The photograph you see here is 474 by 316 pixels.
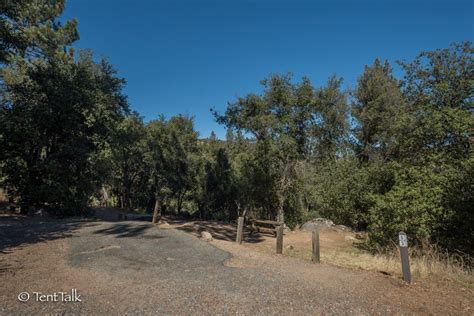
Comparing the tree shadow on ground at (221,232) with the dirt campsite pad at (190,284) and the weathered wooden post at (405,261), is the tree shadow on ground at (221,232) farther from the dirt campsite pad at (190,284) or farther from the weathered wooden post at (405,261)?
the weathered wooden post at (405,261)

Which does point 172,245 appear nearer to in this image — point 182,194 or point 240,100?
point 240,100

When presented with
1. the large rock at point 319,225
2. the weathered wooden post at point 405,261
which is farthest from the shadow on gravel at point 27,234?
the large rock at point 319,225

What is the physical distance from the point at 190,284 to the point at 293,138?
1173 centimetres

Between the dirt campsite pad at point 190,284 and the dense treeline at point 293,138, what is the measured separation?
4.55 m

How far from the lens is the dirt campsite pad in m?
3.76

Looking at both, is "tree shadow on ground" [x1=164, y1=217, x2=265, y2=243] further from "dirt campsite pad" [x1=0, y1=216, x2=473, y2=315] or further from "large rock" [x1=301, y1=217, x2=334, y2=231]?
"dirt campsite pad" [x1=0, y1=216, x2=473, y2=315]

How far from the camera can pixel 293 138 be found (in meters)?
15.2

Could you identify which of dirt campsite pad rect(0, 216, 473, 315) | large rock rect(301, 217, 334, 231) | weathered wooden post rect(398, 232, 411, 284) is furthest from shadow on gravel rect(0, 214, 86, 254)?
large rock rect(301, 217, 334, 231)

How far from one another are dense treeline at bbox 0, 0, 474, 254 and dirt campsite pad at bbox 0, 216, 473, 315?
455 cm

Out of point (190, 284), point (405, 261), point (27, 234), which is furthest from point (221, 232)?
point (405, 261)

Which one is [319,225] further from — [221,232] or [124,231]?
[124,231]

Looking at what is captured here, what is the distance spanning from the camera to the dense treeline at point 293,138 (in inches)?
370

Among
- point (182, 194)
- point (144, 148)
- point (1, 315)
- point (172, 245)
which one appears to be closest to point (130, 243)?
point (172, 245)

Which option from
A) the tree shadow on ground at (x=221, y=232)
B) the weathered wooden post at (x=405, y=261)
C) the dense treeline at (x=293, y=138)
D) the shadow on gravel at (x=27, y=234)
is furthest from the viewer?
the tree shadow on ground at (x=221, y=232)
